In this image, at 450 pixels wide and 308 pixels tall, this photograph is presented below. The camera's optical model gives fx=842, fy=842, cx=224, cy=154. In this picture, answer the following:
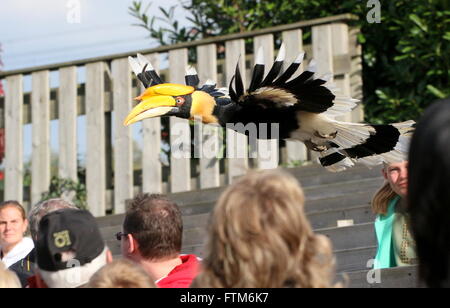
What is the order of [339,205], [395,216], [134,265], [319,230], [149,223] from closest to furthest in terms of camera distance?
[134,265] → [149,223] → [395,216] → [319,230] → [339,205]

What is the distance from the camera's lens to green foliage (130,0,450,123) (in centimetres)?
753

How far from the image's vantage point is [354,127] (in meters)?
4.62

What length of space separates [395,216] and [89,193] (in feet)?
15.1

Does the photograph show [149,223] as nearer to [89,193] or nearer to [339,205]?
[339,205]

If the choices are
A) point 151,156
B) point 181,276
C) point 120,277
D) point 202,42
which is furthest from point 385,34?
point 120,277

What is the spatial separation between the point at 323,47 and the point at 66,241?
5.51m

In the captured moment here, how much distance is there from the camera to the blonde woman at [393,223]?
13.2ft

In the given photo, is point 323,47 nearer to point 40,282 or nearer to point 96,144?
point 96,144

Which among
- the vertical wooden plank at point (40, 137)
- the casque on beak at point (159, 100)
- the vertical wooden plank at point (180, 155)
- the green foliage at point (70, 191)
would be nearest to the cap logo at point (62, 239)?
the casque on beak at point (159, 100)

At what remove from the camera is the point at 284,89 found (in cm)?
428

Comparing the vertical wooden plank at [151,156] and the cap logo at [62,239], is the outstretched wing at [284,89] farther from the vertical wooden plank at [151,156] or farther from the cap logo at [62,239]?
the vertical wooden plank at [151,156]

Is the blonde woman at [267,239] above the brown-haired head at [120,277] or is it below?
above

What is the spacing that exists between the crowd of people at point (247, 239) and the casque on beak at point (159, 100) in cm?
127

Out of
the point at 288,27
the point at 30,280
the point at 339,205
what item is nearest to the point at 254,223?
the point at 30,280
